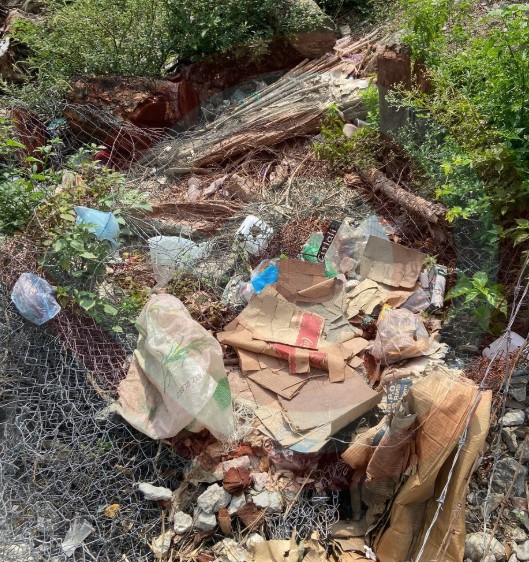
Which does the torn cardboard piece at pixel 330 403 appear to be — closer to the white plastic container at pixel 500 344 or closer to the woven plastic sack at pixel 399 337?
the woven plastic sack at pixel 399 337

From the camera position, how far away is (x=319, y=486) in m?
2.62

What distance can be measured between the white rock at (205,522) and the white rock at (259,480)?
232mm

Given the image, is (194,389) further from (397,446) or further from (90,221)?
(90,221)

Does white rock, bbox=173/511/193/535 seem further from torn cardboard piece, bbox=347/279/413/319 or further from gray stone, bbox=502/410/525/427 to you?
gray stone, bbox=502/410/525/427

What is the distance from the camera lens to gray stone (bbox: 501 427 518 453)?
8.52ft

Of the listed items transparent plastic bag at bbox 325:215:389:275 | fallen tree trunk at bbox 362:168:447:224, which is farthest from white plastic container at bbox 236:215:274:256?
fallen tree trunk at bbox 362:168:447:224

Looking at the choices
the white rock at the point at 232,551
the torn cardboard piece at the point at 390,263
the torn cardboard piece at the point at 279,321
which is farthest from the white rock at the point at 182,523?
the torn cardboard piece at the point at 390,263

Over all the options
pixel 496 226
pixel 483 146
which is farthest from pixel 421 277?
pixel 483 146

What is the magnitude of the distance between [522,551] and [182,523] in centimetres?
144

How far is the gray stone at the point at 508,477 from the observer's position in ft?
8.25

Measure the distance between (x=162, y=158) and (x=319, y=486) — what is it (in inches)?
116

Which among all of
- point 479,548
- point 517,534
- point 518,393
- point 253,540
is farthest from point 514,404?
point 253,540

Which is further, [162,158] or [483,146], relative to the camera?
[162,158]

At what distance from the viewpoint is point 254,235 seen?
3660 millimetres
